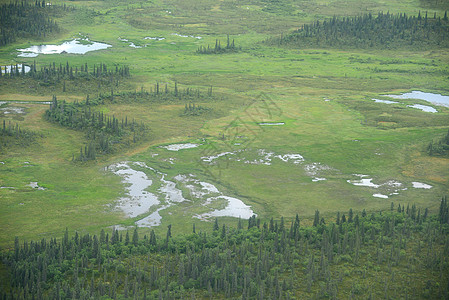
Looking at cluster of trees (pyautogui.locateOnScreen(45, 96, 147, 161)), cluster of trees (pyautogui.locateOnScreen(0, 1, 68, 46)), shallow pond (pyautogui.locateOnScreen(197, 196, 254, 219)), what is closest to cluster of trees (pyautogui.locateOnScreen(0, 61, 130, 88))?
cluster of trees (pyautogui.locateOnScreen(45, 96, 147, 161))

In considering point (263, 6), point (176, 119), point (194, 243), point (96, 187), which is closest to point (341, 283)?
point (194, 243)

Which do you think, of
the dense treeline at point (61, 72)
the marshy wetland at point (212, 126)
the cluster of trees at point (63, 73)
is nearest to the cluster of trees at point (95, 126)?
the marshy wetland at point (212, 126)

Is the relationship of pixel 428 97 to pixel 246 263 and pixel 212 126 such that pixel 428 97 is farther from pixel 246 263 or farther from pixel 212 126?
pixel 246 263

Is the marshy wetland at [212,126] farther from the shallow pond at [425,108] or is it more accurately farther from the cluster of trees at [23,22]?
the cluster of trees at [23,22]

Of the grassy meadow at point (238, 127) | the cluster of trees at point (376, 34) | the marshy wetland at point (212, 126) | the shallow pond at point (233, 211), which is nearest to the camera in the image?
the shallow pond at point (233, 211)

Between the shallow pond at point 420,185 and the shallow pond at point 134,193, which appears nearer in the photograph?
the shallow pond at point 134,193

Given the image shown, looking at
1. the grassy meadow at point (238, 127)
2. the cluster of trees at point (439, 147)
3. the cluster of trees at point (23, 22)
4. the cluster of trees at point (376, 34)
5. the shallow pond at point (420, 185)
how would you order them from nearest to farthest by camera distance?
1. the grassy meadow at point (238, 127)
2. the shallow pond at point (420, 185)
3. the cluster of trees at point (439, 147)
4. the cluster of trees at point (23, 22)
5. the cluster of trees at point (376, 34)

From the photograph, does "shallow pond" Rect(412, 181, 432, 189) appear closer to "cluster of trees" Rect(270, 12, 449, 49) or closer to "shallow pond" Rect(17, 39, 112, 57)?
"cluster of trees" Rect(270, 12, 449, 49)
